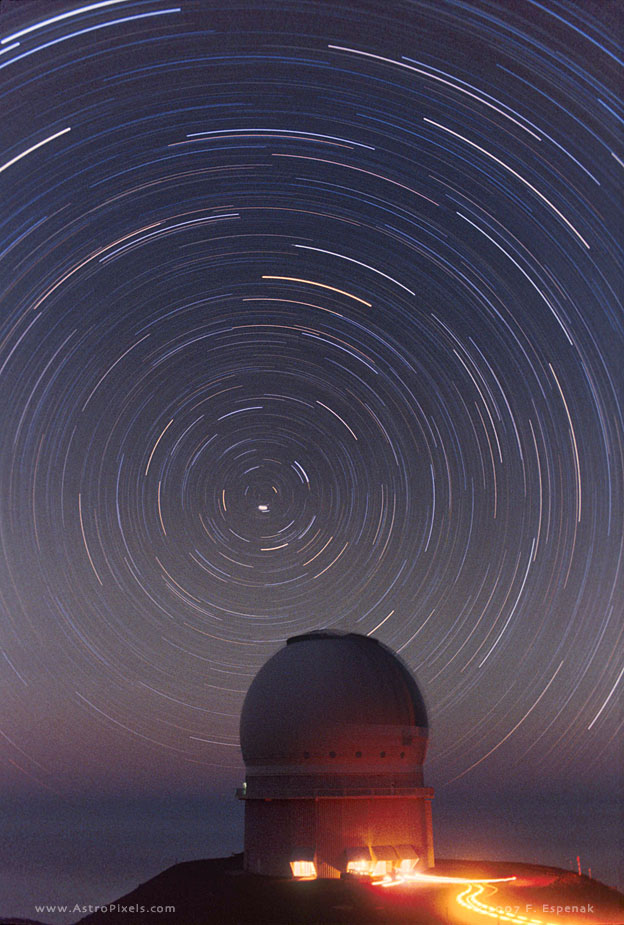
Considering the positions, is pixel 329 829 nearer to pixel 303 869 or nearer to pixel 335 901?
pixel 303 869

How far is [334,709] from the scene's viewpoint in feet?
93.4

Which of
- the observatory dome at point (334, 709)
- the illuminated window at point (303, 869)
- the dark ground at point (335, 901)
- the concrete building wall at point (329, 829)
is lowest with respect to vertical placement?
the dark ground at point (335, 901)

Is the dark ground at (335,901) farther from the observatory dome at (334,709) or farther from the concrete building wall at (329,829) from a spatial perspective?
the observatory dome at (334,709)

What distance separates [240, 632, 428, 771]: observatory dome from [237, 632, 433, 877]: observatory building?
39 millimetres

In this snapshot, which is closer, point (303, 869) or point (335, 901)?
point (335, 901)

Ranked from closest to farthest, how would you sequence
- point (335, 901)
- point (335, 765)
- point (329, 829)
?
point (335, 901), point (329, 829), point (335, 765)

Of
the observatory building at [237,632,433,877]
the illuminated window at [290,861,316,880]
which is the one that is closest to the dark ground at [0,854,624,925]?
the illuminated window at [290,861,316,880]

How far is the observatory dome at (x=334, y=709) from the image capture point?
2809 centimetres

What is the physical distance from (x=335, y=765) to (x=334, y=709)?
1.98 metres

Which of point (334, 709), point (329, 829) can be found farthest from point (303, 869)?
point (334, 709)

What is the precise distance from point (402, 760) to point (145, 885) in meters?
10.7

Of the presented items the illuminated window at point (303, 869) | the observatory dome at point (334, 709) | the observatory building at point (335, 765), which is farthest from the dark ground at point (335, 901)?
the observatory dome at point (334, 709)

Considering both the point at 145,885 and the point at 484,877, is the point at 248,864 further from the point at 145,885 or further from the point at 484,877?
the point at 484,877

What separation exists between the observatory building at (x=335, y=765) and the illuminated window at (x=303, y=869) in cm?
3
